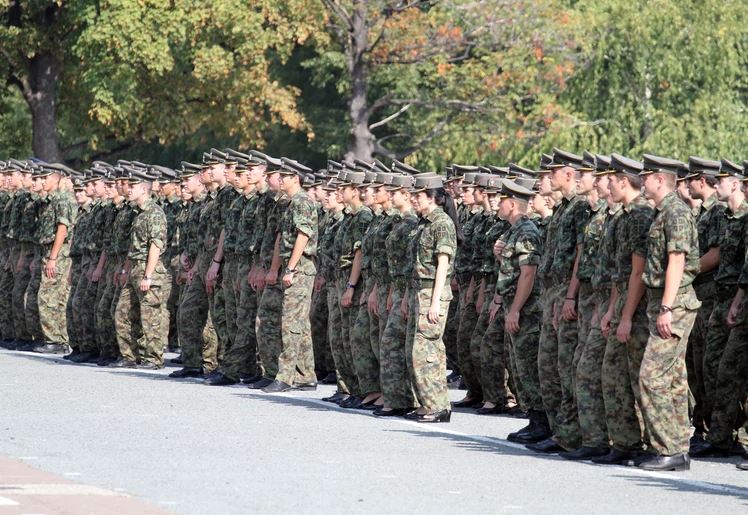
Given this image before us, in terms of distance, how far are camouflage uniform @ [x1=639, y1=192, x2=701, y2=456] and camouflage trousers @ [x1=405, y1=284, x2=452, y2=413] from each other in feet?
10.6

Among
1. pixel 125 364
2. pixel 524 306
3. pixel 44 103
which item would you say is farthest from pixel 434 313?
pixel 44 103

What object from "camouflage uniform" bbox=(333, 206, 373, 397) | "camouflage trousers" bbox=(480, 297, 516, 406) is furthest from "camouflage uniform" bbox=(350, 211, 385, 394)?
"camouflage trousers" bbox=(480, 297, 516, 406)

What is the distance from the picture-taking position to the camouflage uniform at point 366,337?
57.4 feet

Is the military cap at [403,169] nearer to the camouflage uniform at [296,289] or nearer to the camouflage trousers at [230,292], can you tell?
the camouflage uniform at [296,289]

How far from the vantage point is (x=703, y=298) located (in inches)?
593

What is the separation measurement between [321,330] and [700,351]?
6.71m

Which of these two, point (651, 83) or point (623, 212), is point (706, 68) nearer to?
point (651, 83)

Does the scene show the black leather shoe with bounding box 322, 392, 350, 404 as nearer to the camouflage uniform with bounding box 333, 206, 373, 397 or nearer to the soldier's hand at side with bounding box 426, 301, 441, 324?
the camouflage uniform with bounding box 333, 206, 373, 397

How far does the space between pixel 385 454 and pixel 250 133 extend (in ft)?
97.2

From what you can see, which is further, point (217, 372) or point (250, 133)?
point (250, 133)

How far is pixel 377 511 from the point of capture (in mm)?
10562

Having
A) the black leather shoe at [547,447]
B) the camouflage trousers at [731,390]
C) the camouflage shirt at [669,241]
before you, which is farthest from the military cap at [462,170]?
the camouflage shirt at [669,241]

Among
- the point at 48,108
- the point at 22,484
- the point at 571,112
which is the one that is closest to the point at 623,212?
Result: the point at 22,484

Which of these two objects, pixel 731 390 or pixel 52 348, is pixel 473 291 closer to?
pixel 731 390
